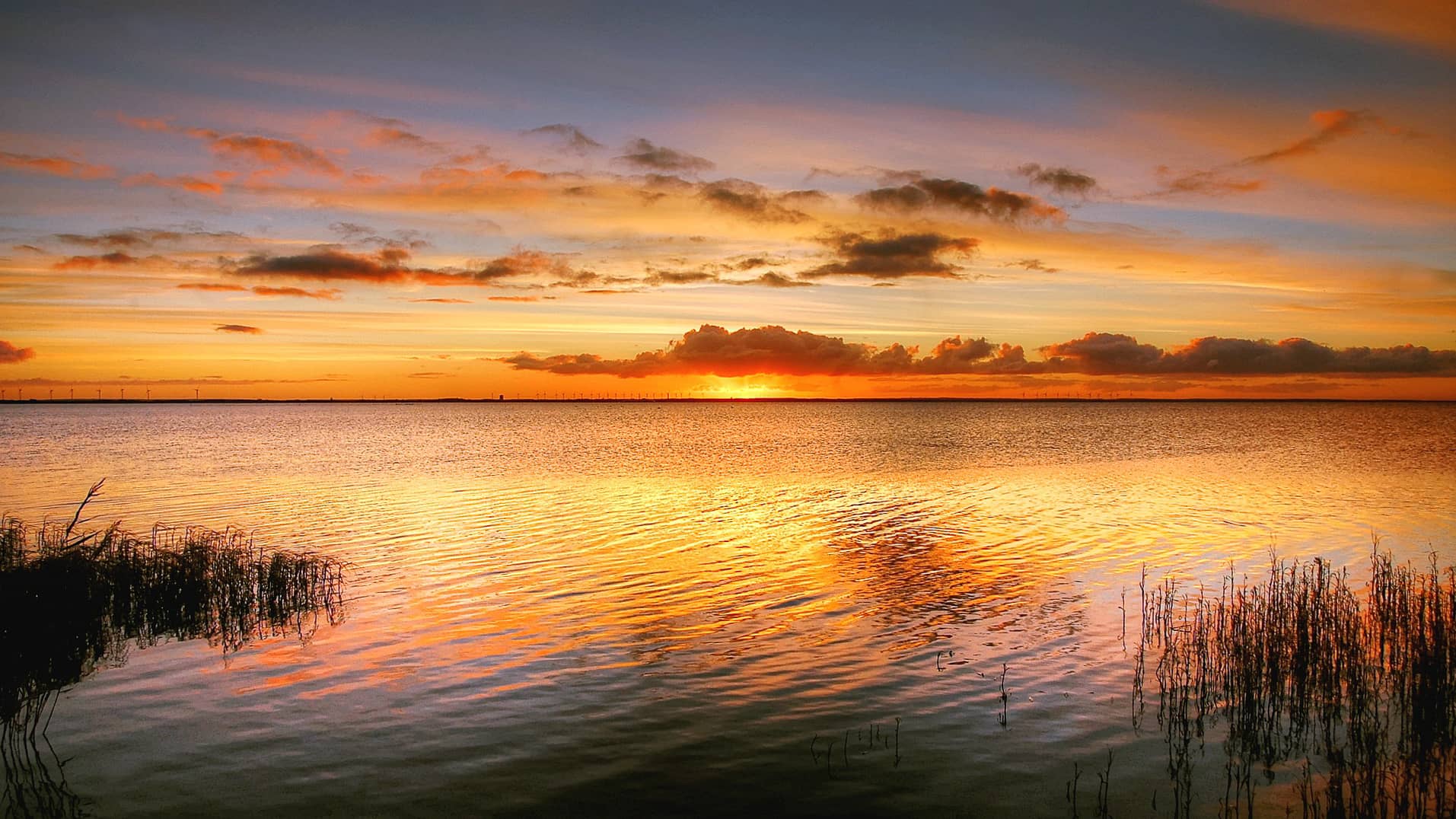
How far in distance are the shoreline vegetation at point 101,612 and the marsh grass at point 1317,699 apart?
1625 cm

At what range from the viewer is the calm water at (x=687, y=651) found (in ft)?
40.2

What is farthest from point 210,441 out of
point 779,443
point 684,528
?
point 684,528

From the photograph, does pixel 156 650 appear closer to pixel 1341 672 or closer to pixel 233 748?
pixel 233 748

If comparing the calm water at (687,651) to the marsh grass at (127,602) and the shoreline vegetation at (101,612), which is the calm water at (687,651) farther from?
the marsh grass at (127,602)

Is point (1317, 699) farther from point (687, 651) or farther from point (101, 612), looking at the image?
point (101, 612)

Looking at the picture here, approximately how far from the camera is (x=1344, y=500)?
43062 mm

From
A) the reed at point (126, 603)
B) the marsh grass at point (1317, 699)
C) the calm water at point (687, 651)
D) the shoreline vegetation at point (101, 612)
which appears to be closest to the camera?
the marsh grass at point (1317, 699)

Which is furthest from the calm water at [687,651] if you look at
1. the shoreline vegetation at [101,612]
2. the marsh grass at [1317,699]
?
the marsh grass at [1317,699]

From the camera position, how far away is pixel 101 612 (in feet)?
67.8

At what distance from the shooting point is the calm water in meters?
12.3

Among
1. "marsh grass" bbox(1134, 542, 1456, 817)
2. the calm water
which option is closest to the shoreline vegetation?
the calm water

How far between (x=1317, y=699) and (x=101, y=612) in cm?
2604

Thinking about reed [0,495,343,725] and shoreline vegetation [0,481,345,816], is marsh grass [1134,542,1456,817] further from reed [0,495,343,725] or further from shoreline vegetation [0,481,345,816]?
reed [0,495,343,725]

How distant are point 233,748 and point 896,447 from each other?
3193 inches
